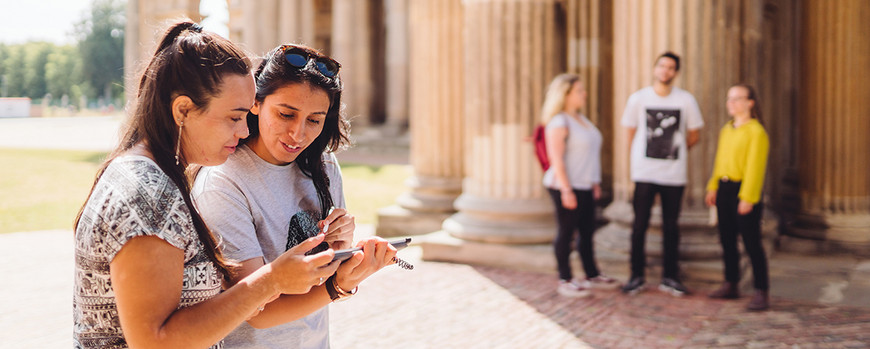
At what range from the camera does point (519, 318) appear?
614 cm

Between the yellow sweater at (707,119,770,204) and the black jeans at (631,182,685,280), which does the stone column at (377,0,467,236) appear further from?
the yellow sweater at (707,119,770,204)

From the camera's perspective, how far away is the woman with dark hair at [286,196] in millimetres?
1987

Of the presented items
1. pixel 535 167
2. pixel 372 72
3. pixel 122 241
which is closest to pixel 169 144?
pixel 122 241

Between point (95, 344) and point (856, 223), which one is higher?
point (95, 344)

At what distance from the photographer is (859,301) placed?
649 cm

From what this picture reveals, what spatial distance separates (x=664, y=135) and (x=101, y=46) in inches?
2833

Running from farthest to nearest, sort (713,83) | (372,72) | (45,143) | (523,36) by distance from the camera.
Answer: (372,72)
(45,143)
(523,36)
(713,83)

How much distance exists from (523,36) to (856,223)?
14.5 feet

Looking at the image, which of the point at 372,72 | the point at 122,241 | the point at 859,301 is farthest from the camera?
the point at 372,72

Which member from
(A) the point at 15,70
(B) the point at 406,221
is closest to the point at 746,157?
(B) the point at 406,221

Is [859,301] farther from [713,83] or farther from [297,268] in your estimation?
[297,268]

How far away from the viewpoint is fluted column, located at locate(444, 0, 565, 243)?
8164 millimetres

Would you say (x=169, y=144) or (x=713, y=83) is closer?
(x=169, y=144)

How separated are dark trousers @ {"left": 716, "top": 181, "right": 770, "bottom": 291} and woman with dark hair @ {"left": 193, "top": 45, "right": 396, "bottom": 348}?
4939 mm
